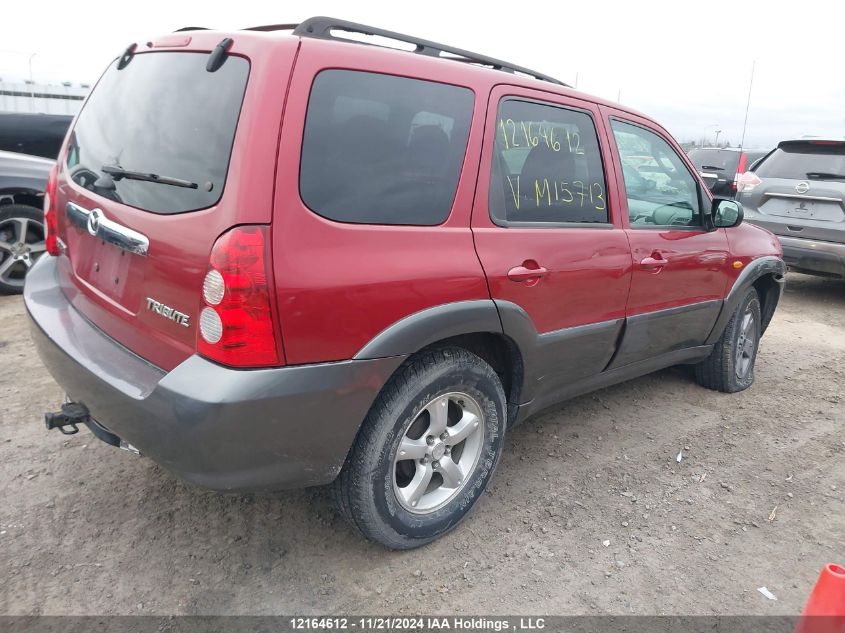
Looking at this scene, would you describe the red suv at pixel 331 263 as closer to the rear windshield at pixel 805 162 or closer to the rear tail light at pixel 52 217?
the rear tail light at pixel 52 217

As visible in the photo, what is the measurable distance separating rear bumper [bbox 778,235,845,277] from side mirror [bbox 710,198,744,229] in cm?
349

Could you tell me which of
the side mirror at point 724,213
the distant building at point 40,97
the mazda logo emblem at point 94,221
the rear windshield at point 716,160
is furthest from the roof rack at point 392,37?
the distant building at point 40,97

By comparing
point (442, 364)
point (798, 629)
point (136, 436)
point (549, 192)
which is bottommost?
point (798, 629)

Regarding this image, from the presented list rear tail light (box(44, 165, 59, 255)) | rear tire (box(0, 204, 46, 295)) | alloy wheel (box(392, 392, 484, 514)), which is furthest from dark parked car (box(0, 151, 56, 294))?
alloy wheel (box(392, 392, 484, 514))

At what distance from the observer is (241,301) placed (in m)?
1.85

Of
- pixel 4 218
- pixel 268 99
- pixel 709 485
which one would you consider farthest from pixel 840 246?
pixel 4 218

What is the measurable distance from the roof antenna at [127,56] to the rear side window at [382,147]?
992 mm

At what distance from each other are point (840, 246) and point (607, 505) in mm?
4982

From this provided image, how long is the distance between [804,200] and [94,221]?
22.3ft

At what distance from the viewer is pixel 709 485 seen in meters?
3.14

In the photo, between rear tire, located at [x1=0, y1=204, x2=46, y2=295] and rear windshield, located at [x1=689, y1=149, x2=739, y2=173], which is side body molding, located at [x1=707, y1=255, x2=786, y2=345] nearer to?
rear tire, located at [x1=0, y1=204, x2=46, y2=295]

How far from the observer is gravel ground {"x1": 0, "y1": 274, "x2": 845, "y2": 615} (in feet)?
7.45

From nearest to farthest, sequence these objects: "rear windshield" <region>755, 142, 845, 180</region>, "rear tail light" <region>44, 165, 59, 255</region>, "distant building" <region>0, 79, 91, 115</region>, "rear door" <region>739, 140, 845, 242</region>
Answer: "rear tail light" <region>44, 165, 59, 255</region>, "rear door" <region>739, 140, 845, 242</region>, "rear windshield" <region>755, 142, 845, 180</region>, "distant building" <region>0, 79, 91, 115</region>

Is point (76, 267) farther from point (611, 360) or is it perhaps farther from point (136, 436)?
point (611, 360)
